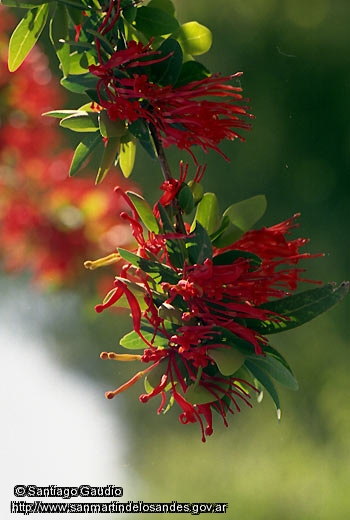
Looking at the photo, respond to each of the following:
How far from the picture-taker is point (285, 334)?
1.32 m

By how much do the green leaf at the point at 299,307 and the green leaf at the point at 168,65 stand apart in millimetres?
116

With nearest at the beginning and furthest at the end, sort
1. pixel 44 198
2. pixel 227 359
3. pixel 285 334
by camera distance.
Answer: pixel 227 359 < pixel 44 198 < pixel 285 334

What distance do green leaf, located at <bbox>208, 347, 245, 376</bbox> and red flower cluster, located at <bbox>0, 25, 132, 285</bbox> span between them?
14.5 inches

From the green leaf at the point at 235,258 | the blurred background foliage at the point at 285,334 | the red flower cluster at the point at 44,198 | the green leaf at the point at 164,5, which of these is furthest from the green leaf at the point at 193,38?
the blurred background foliage at the point at 285,334

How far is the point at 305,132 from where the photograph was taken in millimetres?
1219

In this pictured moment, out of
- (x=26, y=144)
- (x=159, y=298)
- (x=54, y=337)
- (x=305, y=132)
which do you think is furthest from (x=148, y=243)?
(x=54, y=337)

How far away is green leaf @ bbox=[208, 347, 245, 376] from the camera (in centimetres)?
31

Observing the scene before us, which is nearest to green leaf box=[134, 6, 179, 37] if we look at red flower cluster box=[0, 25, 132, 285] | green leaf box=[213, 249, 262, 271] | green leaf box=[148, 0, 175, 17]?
green leaf box=[148, 0, 175, 17]

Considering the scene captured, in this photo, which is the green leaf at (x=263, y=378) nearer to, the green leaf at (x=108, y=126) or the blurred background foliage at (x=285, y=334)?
the green leaf at (x=108, y=126)

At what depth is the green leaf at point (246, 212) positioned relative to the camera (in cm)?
35

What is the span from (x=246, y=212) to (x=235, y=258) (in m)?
0.03

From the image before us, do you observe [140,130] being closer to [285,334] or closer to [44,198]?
[44,198]

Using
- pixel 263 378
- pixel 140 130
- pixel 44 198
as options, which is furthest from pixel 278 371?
pixel 44 198

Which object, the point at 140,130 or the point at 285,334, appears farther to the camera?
the point at 285,334
